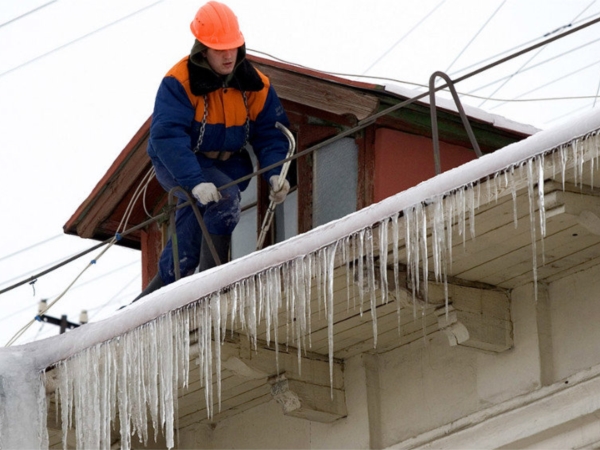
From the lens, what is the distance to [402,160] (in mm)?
10891

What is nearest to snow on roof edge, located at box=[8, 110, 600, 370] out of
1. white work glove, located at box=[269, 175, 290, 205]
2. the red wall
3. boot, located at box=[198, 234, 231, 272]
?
boot, located at box=[198, 234, 231, 272]

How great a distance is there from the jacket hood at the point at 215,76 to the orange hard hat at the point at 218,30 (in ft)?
0.21

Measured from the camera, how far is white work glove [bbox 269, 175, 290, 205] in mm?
10258

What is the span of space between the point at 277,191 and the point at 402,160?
3.73ft

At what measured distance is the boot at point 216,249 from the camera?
1029 cm

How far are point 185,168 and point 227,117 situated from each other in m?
0.62

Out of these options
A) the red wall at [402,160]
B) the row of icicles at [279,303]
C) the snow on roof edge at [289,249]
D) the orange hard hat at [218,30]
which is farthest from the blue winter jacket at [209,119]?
the row of icicles at [279,303]

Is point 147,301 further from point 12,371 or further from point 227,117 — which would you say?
point 227,117

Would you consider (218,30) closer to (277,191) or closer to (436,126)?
(277,191)

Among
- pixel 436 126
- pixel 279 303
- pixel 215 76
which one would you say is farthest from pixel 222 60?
pixel 436 126

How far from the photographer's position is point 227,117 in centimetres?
1039

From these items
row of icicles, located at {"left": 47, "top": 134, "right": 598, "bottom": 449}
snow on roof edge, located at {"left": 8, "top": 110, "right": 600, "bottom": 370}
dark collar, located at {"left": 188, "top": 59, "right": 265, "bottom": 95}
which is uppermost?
dark collar, located at {"left": 188, "top": 59, "right": 265, "bottom": 95}

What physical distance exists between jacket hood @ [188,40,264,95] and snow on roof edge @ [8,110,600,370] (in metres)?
1.72

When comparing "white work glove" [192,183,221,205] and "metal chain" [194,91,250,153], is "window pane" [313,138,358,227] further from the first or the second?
"white work glove" [192,183,221,205]
